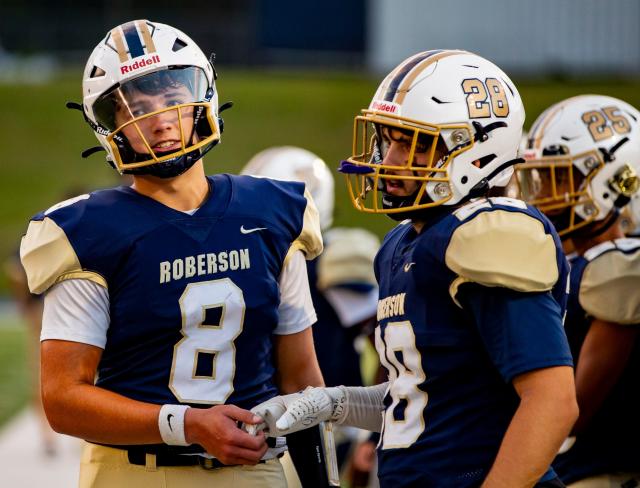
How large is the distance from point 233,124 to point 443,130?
2284cm

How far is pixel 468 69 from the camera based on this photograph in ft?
8.71

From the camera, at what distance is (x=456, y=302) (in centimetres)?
242

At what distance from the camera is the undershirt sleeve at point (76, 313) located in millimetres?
2701

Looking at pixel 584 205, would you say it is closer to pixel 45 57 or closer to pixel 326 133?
pixel 326 133

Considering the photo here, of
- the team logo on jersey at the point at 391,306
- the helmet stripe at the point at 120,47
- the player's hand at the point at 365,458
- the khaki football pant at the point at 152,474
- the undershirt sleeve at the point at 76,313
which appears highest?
the helmet stripe at the point at 120,47

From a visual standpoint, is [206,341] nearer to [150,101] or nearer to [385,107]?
[150,101]

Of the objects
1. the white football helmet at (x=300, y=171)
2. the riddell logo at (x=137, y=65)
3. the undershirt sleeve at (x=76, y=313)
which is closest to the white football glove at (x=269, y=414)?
the undershirt sleeve at (x=76, y=313)

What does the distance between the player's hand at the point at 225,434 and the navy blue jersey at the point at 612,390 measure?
3.47 feet

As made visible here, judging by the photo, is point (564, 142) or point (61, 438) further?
point (61, 438)

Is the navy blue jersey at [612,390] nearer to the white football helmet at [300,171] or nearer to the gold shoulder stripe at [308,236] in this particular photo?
the gold shoulder stripe at [308,236]

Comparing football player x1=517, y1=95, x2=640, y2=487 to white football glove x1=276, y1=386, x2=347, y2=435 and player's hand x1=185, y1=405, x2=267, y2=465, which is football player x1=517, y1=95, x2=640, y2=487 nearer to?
white football glove x1=276, y1=386, x2=347, y2=435

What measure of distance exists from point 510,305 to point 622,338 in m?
0.99

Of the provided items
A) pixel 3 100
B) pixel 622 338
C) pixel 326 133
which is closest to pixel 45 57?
pixel 3 100

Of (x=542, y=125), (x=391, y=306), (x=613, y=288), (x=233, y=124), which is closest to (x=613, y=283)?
(x=613, y=288)
